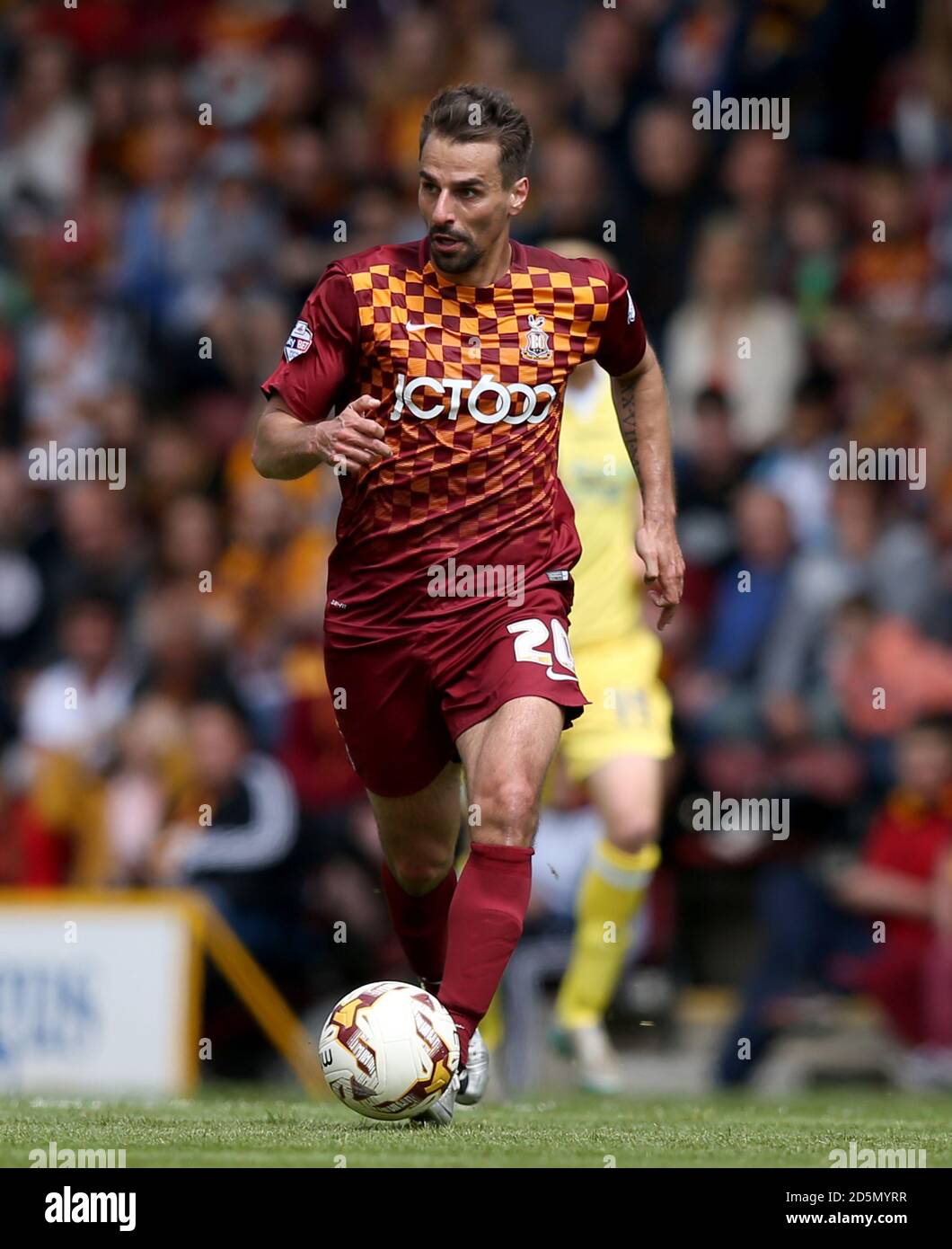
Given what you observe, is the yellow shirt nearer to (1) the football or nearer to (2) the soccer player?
(2) the soccer player

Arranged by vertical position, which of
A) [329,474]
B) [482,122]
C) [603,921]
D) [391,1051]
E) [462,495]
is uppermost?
[329,474]

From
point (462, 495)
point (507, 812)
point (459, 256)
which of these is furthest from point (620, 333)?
point (507, 812)

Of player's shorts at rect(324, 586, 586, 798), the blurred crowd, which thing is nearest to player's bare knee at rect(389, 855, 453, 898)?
player's shorts at rect(324, 586, 586, 798)

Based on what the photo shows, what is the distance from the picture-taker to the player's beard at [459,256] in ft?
20.0

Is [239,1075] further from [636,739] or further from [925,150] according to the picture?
[925,150]

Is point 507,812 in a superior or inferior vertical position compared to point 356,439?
inferior

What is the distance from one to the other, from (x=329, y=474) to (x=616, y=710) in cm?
444

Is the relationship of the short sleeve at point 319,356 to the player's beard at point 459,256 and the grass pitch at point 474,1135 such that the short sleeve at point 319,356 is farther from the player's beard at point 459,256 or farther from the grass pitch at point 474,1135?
the grass pitch at point 474,1135

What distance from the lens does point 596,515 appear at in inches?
346

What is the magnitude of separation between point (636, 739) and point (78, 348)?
706 cm

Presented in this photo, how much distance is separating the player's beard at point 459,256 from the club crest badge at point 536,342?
25 centimetres

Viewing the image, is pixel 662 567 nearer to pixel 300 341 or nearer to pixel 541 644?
pixel 541 644

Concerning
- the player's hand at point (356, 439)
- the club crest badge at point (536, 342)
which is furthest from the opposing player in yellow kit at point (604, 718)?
the player's hand at point (356, 439)

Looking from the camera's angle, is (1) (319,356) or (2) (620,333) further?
(2) (620,333)
